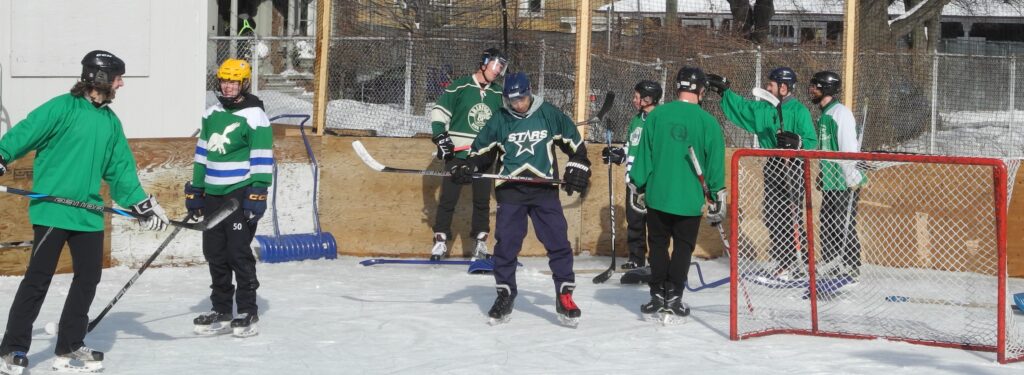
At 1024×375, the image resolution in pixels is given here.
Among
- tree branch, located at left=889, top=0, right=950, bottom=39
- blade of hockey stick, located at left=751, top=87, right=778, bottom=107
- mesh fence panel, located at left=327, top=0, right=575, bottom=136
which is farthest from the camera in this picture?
tree branch, located at left=889, top=0, right=950, bottom=39

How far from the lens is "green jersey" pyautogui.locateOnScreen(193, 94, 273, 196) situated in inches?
255

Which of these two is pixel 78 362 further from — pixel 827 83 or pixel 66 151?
pixel 827 83

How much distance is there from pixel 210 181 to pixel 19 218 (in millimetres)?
2171

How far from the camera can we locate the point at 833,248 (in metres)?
8.05

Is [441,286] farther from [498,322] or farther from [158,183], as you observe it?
[158,183]

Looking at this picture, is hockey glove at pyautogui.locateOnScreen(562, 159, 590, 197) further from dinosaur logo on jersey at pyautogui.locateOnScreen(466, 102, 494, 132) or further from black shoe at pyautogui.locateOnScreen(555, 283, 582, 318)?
dinosaur logo on jersey at pyautogui.locateOnScreen(466, 102, 494, 132)

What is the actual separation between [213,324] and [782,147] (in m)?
3.66

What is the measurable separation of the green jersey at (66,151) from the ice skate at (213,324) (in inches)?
49.6

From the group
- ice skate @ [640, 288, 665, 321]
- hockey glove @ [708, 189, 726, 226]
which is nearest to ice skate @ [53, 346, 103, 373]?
ice skate @ [640, 288, 665, 321]

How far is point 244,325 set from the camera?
6617 mm

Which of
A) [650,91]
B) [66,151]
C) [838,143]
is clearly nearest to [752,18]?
[650,91]

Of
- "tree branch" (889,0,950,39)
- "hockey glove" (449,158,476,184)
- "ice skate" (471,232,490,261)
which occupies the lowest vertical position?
"ice skate" (471,232,490,261)

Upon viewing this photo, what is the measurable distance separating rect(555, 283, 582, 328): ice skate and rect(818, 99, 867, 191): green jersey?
2.05 metres

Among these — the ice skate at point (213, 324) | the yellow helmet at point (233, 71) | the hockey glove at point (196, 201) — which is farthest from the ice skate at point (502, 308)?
the yellow helmet at point (233, 71)
